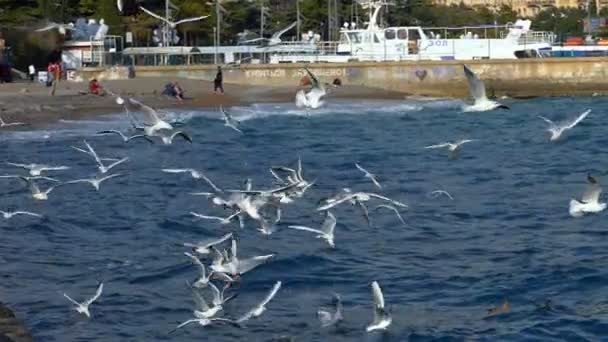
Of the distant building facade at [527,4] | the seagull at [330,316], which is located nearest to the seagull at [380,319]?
the seagull at [330,316]

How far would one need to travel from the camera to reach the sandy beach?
43.6 metres

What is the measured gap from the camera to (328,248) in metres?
19.8

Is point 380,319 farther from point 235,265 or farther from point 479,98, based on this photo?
point 479,98

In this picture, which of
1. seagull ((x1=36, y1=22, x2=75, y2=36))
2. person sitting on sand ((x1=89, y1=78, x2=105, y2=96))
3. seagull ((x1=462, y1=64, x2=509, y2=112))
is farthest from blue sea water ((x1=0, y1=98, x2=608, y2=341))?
seagull ((x1=36, y1=22, x2=75, y2=36))

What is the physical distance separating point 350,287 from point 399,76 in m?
44.8

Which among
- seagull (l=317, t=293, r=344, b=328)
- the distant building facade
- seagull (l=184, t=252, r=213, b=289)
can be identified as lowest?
seagull (l=317, t=293, r=344, b=328)

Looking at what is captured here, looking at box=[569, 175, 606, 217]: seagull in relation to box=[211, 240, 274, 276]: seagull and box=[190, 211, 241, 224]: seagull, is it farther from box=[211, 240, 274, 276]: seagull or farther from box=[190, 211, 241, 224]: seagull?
Answer: box=[211, 240, 274, 276]: seagull

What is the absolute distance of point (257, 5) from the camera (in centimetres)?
9156

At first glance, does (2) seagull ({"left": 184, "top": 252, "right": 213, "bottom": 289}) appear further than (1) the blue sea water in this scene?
Yes

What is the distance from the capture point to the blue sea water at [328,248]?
49.9ft

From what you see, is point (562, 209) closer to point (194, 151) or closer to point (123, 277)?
point (123, 277)

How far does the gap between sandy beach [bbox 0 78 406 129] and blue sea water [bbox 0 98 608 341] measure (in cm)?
737

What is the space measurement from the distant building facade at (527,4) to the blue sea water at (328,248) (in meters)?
106

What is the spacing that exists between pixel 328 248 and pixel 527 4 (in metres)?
130
